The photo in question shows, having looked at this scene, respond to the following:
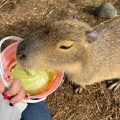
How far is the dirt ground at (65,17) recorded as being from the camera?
3322 mm

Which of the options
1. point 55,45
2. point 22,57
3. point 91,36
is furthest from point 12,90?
point 91,36

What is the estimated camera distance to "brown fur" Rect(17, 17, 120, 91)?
2508 mm

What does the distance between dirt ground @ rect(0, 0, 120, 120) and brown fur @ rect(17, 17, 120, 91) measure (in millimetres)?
445

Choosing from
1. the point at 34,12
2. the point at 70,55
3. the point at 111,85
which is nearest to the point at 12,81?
the point at 70,55

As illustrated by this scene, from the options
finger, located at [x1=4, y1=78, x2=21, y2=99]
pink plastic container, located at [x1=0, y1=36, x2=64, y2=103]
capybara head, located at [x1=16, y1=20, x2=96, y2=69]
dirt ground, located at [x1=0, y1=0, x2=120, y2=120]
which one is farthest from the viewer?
dirt ground, located at [x1=0, y1=0, x2=120, y2=120]

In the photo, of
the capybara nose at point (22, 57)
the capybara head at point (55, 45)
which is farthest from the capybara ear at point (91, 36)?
the capybara nose at point (22, 57)

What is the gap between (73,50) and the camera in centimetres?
255

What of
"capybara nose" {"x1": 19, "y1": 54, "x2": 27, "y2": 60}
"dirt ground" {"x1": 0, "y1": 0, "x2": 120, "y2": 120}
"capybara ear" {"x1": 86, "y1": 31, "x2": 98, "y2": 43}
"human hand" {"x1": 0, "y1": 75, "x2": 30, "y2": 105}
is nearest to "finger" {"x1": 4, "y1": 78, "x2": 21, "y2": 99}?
"human hand" {"x1": 0, "y1": 75, "x2": 30, "y2": 105}

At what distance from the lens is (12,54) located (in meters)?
2.88

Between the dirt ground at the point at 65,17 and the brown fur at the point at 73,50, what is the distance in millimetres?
445

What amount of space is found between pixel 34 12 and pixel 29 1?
196 millimetres

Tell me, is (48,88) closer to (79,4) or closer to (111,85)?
(111,85)

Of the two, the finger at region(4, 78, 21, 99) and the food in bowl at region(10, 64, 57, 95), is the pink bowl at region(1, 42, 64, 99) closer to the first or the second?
the food in bowl at region(10, 64, 57, 95)

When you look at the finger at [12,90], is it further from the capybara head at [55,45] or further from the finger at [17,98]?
the capybara head at [55,45]
